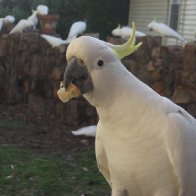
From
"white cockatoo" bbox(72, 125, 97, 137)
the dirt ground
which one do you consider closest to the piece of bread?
the dirt ground

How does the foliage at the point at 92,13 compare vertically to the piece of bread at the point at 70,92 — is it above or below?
below

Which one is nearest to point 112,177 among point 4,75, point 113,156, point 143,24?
point 113,156

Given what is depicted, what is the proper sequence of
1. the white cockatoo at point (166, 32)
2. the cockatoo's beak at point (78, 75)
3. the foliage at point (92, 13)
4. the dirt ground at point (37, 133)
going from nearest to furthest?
the cockatoo's beak at point (78, 75) → the dirt ground at point (37, 133) → the white cockatoo at point (166, 32) → the foliage at point (92, 13)

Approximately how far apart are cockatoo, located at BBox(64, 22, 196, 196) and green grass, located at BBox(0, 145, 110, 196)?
1.75 metres

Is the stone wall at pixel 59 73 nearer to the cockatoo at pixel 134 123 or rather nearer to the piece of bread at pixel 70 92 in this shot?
the cockatoo at pixel 134 123

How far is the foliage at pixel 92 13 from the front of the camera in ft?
39.4

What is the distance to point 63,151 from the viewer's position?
15.2 ft

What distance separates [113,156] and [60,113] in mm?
3983

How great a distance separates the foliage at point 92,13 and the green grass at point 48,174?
7.75 meters

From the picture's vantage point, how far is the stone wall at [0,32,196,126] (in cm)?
502

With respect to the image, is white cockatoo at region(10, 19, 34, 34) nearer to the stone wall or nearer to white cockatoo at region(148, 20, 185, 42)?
the stone wall

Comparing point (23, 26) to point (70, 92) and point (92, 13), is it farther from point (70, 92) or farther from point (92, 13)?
point (70, 92)

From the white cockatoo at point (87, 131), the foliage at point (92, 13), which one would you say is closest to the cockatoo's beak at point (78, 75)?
the white cockatoo at point (87, 131)

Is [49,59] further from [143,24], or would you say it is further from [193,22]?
[143,24]
